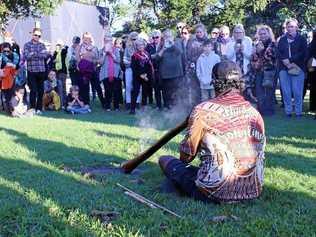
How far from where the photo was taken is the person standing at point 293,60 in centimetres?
1268

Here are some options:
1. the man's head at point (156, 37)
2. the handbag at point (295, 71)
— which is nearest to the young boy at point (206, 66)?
the handbag at point (295, 71)

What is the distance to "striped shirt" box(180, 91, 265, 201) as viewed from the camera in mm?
5184

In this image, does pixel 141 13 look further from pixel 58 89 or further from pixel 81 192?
pixel 81 192

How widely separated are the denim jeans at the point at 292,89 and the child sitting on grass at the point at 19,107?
5960 millimetres

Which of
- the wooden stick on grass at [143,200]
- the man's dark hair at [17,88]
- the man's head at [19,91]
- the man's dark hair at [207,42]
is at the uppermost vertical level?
the man's dark hair at [207,42]

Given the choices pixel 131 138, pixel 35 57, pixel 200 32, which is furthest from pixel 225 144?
pixel 35 57

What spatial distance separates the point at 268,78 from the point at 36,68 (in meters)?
5.92

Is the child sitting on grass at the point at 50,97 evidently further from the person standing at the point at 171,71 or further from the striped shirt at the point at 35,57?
the person standing at the point at 171,71

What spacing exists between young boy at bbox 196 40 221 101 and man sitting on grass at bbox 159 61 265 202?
7756 millimetres

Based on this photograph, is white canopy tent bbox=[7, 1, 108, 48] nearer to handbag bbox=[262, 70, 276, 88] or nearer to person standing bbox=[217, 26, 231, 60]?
person standing bbox=[217, 26, 231, 60]

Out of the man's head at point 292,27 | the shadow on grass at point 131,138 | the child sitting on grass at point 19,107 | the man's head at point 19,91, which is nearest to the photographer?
the shadow on grass at point 131,138

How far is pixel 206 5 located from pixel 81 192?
1001 inches

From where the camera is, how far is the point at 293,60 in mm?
12711

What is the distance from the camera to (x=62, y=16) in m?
29.6
